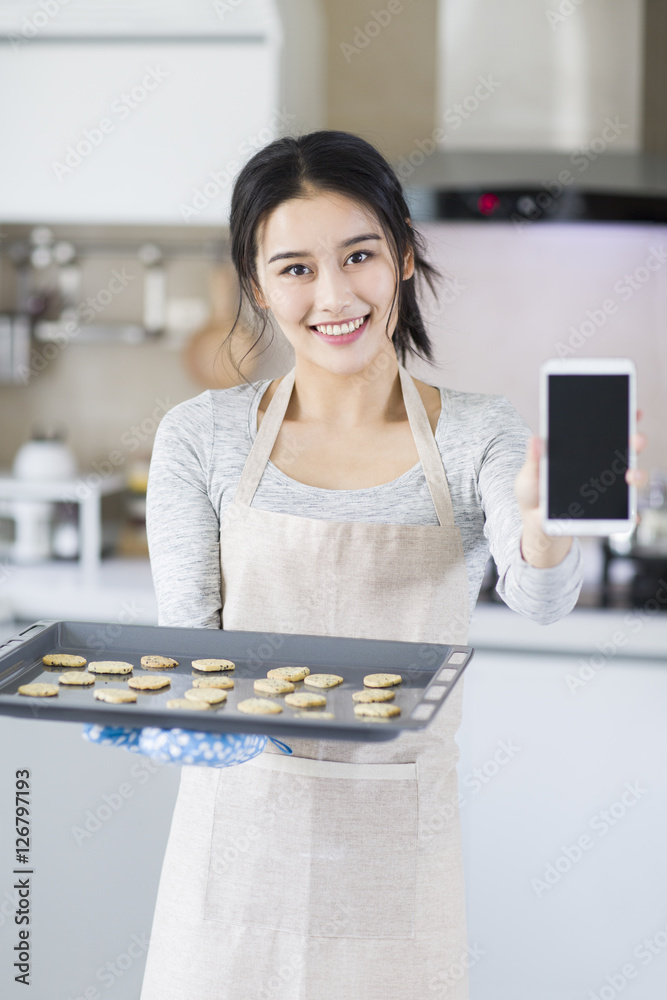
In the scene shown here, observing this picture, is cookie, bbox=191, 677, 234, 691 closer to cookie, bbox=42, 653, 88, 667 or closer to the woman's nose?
cookie, bbox=42, 653, 88, 667

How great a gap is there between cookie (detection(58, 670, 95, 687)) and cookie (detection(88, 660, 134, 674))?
0.04 ft

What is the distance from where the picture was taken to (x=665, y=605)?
6.46 ft

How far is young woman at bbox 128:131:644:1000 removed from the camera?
0.97 meters

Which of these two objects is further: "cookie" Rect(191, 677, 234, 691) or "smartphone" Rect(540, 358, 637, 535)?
"cookie" Rect(191, 677, 234, 691)

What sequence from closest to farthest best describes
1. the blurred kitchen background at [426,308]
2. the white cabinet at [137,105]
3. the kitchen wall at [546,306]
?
the blurred kitchen background at [426,308], the white cabinet at [137,105], the kitchen wall at [546,306]

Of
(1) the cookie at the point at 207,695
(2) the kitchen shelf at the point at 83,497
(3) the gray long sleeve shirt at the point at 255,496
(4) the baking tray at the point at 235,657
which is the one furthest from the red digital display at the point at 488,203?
(1) the cookie at the point at 207,695

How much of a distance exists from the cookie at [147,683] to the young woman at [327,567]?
0.10m

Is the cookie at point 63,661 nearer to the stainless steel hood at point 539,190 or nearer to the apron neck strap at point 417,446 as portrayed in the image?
the apron neck strap at point 417,446

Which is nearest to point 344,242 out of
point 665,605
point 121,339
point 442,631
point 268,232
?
point 268,232

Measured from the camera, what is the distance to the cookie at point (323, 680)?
3.06ft

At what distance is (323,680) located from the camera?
0.94 metres

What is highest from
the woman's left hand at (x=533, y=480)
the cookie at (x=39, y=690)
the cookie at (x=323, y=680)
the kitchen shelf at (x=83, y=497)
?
the woman's left hand at (x=533, y=480)

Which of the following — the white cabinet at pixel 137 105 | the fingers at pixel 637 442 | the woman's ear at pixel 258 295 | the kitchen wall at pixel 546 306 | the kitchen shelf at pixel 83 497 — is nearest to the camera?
the fingers at pixel 637 442

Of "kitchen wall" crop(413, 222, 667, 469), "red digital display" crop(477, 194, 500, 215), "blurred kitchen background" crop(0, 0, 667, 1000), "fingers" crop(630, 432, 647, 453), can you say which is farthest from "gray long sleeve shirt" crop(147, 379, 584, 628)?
"kitchen wall" crop(413, 222, 667, 469)
